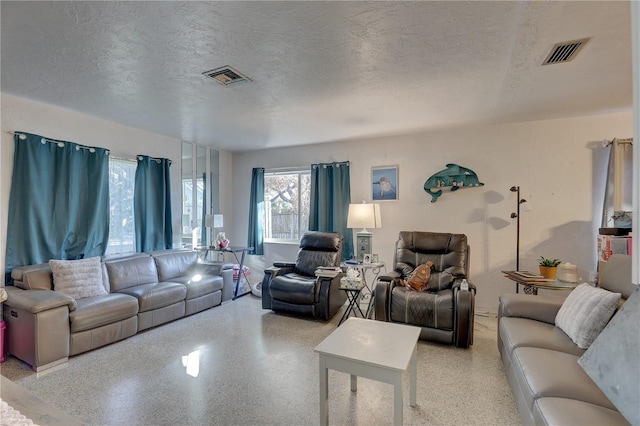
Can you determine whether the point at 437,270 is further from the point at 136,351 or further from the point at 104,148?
the point at 104,148

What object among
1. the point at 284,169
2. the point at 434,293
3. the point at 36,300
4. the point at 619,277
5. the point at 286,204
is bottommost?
the point at 434,293

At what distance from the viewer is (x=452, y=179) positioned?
4.00 meters

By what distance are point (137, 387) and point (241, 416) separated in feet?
2.98

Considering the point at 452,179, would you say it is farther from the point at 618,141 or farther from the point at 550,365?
the point at 550,365

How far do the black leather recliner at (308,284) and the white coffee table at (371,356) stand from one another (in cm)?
145

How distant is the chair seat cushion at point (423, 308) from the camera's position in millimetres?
2850

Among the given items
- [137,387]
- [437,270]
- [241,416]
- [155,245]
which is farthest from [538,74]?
[155,245]

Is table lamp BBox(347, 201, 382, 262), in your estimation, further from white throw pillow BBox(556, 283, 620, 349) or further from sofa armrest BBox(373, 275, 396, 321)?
white throw pillow BBox(556, 283, 620, 349)

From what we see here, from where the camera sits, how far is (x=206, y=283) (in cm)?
397

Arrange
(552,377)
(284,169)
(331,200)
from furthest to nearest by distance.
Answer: (284,169), (331,200), (552,377)

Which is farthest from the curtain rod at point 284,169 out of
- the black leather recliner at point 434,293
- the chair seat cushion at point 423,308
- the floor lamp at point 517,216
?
the floor lamp at point 517,216

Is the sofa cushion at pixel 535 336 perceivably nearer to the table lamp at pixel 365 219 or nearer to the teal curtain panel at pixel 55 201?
the table lamp at pixel 365 219

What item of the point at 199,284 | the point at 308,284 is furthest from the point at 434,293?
the point at 199,284

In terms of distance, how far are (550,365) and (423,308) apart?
133 cm
